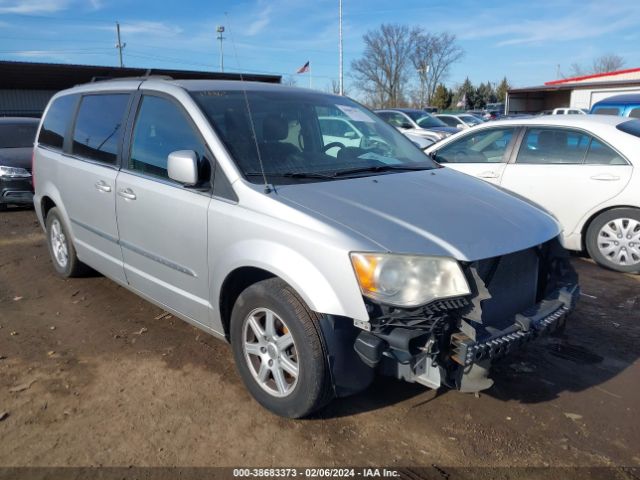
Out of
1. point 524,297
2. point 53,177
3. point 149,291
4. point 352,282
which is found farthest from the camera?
point 53,177

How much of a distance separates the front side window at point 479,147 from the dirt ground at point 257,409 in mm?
2560

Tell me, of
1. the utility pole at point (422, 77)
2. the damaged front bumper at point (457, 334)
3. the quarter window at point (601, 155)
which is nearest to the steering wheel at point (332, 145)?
the damaged front bumper at point (457, 334)

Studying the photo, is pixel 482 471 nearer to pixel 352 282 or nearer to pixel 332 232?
pixel 352 282

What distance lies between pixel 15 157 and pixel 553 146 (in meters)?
8.57

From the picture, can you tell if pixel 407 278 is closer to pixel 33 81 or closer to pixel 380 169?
pixel 380 169

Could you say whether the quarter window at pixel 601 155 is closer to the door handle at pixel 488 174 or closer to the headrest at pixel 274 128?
the door handle at pixel 488 174

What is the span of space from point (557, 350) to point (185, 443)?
2640 mm

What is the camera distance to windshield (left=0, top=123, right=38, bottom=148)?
9.78 meters

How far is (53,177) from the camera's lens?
4.92 metres

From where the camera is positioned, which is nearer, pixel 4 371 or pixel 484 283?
Result: pixel 484 283

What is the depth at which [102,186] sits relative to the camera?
4031mm

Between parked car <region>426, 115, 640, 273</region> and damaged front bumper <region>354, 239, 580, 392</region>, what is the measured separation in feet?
9.83

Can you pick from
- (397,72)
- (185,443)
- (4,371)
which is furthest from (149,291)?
(397,72)

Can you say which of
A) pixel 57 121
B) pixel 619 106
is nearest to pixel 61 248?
pixel 57 121
